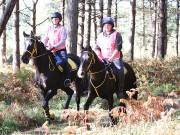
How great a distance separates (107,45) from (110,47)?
0.09 metres

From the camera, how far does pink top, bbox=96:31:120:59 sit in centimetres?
1090

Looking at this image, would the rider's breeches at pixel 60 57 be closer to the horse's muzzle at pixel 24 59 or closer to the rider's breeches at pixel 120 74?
the horse's muzzle at pixel 24 59

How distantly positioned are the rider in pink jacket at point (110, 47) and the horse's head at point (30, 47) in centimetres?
Answer: 201

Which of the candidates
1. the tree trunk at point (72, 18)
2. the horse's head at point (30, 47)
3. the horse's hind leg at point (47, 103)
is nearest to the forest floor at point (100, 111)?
the horse's hind leg at point (47, 103)

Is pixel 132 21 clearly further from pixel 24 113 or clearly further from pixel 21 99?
pixel 24 113

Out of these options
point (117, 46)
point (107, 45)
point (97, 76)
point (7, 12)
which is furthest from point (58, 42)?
point (7, 12)

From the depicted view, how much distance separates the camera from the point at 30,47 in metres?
12.0

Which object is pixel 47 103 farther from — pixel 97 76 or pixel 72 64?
pixel 97 76

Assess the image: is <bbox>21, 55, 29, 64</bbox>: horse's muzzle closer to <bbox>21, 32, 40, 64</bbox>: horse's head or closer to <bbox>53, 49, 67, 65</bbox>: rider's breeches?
<bbox>21, 32, 40, 64</bbox>: horse's head

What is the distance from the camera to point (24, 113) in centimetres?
1241

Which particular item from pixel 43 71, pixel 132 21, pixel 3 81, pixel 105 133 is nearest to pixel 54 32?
pixel 43 71

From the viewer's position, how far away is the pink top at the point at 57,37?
43.1 feet

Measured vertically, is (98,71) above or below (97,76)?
above

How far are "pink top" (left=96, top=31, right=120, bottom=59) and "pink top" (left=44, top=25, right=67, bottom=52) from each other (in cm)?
232
